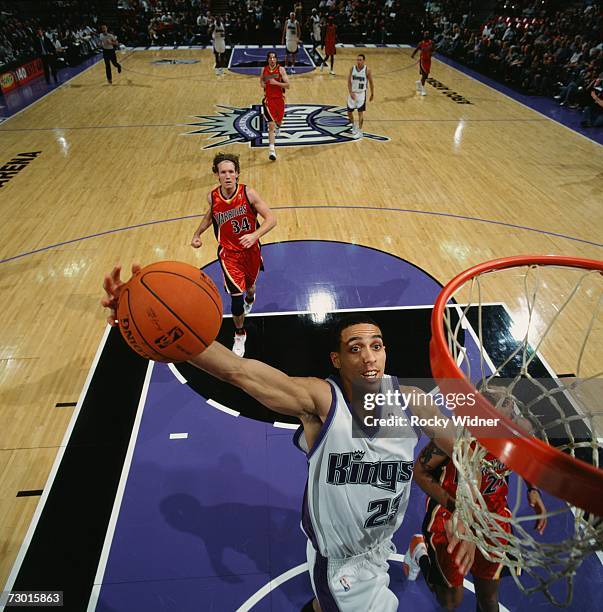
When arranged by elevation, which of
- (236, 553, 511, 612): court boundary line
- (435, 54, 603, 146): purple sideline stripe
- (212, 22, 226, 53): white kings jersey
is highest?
(212, 22, 226, 53): white kings jersey

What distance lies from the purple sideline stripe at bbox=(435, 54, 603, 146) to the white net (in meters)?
6.71

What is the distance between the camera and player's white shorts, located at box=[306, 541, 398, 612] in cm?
227

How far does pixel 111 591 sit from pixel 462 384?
251cm

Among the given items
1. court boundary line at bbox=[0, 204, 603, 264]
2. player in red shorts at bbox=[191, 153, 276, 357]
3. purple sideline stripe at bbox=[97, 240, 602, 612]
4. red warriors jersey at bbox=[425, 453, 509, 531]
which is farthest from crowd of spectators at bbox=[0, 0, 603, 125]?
red warriors jersey at bbox=[425, 453, 509, 531]

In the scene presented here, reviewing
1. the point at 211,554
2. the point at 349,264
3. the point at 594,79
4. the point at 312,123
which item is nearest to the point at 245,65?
the point at 312,123

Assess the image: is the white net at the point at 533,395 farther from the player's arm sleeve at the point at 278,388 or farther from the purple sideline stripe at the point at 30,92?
the purple sideline stripe at the point at 30,92

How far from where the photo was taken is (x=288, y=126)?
433 inches

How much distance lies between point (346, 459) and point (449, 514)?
85cm

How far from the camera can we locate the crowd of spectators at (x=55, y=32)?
15491 millimetres

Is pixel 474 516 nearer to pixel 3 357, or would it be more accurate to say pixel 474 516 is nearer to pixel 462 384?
pixel 462 384

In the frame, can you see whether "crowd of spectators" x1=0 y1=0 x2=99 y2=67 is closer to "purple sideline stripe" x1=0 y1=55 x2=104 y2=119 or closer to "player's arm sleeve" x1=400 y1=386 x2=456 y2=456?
"purple sideline stripe" x1=0 y1=55 x2=104 y2=119

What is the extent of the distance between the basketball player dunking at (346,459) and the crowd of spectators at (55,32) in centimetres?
1604

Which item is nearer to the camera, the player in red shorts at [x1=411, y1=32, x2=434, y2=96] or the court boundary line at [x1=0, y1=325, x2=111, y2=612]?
the court boundary line at [x1=0, y1=325, x2=111, y2=612]

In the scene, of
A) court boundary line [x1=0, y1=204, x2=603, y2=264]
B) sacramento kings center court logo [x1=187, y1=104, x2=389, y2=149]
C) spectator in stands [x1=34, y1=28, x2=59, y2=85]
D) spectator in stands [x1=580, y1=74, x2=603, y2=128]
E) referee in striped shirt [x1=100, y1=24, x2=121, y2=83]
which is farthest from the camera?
spectator in stands [x1=34, y1=28, x2=59, y2=85]
